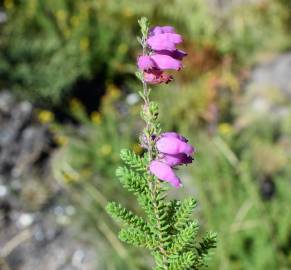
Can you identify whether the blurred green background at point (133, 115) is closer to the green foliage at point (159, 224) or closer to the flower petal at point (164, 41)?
the green foliage at point (159, 224)

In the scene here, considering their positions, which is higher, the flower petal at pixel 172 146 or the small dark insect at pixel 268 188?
the small dark insect at pixel 268 188

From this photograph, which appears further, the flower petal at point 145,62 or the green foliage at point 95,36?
the green foliage at point 95,36

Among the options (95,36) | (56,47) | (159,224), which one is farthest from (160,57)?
(95,36)

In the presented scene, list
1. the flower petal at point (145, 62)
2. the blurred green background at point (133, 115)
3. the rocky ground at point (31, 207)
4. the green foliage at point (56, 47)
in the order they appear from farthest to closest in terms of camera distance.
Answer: the green foliage at point (56, 47), the rocky ground at point (31, 207), the blurred green background at point (133, 115), the flower petal at point (145, 62)

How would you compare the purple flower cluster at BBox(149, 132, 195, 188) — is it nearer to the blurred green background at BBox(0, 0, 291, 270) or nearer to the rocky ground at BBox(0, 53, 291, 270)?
the blurred green background at BBox(0, 0, 291, 270)

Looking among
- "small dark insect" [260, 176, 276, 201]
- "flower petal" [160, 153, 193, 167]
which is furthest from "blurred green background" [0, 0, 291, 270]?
"flower petal" [160, 153, 193, 167]

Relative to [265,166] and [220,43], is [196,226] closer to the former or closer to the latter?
[265,166]

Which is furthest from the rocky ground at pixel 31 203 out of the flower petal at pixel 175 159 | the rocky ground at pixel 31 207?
the flower petal at pixel 175 159

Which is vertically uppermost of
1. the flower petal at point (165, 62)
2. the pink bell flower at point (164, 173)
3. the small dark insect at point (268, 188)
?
the small dark insect at point (268, 188)
